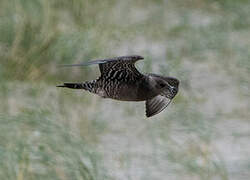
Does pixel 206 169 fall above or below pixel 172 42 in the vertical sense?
below

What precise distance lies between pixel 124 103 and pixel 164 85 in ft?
6.82

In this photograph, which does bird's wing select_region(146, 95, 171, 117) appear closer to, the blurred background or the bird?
the bird

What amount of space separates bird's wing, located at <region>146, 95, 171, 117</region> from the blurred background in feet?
1.90

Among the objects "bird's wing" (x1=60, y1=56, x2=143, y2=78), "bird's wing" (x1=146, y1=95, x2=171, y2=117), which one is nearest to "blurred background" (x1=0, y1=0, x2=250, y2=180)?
"bird's wing" (x1=146, y1=95, x2=171, y2=117)

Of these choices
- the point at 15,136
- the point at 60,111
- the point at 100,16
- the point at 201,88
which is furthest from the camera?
the point at 100,16

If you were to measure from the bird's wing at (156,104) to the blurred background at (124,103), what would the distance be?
58 cm

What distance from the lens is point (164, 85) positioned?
3219 millimetres

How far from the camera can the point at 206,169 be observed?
431 centimetres

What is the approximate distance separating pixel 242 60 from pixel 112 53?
23.1 inches

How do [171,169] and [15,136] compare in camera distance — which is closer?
[15,136]

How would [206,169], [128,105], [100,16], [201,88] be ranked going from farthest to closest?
1. [100,16]
2. [201,88]
3. [128,105]
4. [206,169]

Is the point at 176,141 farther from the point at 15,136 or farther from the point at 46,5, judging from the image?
the point at 46,5

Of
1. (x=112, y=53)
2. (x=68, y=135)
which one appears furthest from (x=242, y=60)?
(x=68, y=135)

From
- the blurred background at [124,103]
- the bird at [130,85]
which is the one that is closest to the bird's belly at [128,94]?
the bird at [130,85]
